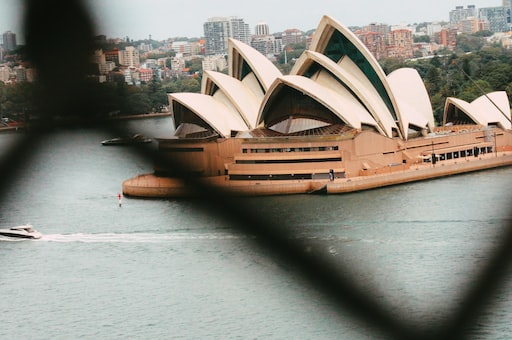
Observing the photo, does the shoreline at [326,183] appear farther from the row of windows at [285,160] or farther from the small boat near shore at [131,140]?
the small boat near shore at [131,140]

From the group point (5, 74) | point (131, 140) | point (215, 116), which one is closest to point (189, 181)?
point (131, 140)

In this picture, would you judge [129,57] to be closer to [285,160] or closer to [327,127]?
[285,160]

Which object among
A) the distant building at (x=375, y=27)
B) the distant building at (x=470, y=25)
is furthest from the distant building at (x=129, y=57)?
the distant building at (x=470, y=25)

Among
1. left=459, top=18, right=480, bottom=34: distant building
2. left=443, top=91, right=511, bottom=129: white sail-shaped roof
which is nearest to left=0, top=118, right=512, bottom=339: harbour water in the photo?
left=443, top=91, right=511, bottom=129: white sail-shaped roof

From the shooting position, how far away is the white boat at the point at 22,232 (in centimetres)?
1374

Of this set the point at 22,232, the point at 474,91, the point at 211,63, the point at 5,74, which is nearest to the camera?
the point at 5,74

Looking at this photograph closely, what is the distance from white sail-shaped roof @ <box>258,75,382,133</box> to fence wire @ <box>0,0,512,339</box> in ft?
64.2

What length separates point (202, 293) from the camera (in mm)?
8875

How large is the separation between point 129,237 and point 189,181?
12.6 m

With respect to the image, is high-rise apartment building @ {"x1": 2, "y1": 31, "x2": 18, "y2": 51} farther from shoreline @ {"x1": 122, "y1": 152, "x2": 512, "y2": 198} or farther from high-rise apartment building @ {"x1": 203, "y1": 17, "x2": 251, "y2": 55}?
shoreline @ {"x1": 122, "y1": 152, "x2": 512, "y2": 198}

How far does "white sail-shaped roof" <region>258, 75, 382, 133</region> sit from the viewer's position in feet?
68.2

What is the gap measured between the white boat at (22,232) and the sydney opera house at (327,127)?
422 cm

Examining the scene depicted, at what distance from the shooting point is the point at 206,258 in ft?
37.4

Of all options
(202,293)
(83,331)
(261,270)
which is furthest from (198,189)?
(261,270)
